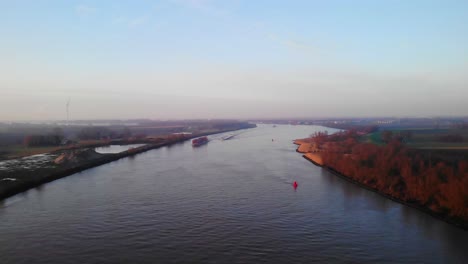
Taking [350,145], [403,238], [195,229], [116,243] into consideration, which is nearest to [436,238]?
[403,238]

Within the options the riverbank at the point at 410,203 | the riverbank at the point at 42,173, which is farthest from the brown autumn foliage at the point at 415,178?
the riverbank at the point at 42,173

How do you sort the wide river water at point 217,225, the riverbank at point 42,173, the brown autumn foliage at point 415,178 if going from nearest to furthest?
the wide river water at point 217,225, the brown autumn foliage at point 415,178, the riverbank at point 42,173

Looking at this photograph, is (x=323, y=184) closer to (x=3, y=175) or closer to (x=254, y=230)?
(x=254, y=230)

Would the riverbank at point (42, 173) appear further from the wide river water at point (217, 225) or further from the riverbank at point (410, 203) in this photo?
the riverbank at point (410, 203)

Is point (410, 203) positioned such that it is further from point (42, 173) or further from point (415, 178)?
point (42, 173)

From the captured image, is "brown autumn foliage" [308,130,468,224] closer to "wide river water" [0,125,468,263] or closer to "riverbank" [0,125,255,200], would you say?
"wide river water" [0,125,468,263]

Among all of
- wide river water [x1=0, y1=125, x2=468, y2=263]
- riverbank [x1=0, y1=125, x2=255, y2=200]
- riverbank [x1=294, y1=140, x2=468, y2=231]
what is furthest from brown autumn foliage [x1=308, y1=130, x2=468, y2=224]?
riverbank [x1=0, y1=125, x2=255, y2=200]
